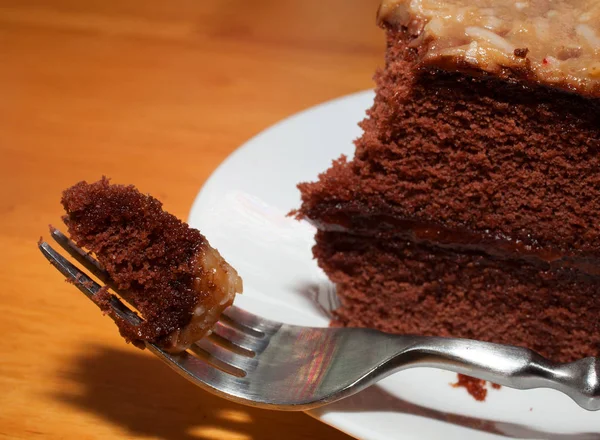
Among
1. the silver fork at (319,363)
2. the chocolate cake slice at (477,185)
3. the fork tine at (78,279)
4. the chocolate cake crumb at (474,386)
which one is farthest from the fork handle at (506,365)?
the fork tine at (78,279)

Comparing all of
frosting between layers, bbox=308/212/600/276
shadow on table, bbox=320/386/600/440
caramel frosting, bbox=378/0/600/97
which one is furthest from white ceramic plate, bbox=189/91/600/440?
caramel frosting, bbox=378/0/600/97

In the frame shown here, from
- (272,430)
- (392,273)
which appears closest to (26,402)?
(272,430)

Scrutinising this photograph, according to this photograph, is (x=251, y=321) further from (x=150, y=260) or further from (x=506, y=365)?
(x=506, y=365)

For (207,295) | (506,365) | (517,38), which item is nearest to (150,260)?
(207,295)

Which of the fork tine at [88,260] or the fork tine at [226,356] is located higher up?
the fork tine at [88,260]

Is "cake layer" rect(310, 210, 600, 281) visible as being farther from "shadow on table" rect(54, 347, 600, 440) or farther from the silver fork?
"shadow on table" rect(54, 347, 600, 440)

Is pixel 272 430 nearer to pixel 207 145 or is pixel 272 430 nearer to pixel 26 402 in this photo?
pixel 26 402

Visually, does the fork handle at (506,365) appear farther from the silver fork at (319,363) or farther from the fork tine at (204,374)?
the fork tine at (204,374)
